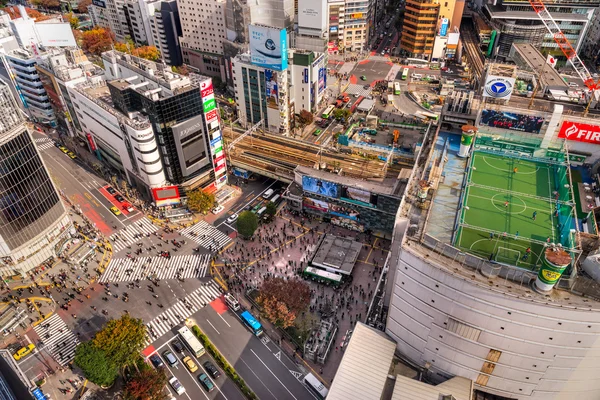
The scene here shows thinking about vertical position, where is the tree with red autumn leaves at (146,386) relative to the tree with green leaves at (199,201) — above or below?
below

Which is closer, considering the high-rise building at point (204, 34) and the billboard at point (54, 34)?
the billboard at point (54, 34)

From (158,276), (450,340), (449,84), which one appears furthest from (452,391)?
(449,84)

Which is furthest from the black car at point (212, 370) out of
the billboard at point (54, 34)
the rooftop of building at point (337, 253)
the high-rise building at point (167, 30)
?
the high-rise building at point (167, 30)

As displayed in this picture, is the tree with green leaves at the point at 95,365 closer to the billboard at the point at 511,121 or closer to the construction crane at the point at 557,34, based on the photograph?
the billboard at the point at 511,121

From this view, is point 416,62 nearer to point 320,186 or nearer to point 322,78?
point 322,78

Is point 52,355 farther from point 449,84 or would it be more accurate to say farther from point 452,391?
point 449,84

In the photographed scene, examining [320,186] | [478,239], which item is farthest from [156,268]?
[478,239]
